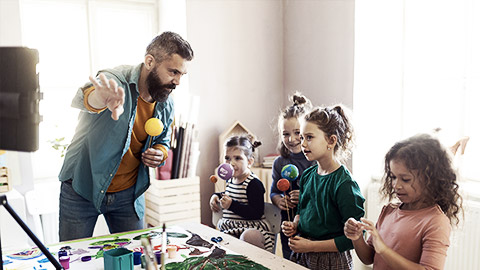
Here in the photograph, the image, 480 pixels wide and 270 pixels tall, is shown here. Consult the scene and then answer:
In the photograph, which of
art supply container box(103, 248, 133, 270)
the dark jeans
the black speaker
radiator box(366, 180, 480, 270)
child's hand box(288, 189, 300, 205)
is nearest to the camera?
the black speaker

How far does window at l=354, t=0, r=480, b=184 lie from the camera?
9.02 feet

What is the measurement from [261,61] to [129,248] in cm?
235

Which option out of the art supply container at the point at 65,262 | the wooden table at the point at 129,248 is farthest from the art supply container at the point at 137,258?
the art supply container at the point at 65,262

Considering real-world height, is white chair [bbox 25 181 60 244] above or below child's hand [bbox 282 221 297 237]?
below

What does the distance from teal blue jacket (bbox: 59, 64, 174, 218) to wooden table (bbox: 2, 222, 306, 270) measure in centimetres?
24

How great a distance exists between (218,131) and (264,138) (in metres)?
0.46

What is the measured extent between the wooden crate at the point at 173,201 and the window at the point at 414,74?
3.91 ft

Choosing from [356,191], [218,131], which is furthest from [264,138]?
[356,191]

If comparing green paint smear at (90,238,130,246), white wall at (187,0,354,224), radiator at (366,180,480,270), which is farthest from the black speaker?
white wall at (187,0,354,224)

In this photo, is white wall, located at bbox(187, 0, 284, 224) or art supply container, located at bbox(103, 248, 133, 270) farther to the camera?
white wall, located at bbox(187, 0, 284, 224)

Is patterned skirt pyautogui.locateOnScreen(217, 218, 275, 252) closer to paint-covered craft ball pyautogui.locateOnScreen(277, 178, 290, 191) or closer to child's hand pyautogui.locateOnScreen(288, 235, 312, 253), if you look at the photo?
paint-covered craft ball pyautogui.locateOnScreen(277, 178, 290, 191)

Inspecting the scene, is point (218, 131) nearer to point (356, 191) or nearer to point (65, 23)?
point (65, 23)

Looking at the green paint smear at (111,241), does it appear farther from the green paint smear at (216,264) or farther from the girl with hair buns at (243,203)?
the girl with hair buns at (243,203)

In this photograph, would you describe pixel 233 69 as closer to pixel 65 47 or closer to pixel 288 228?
pixel 65 47
